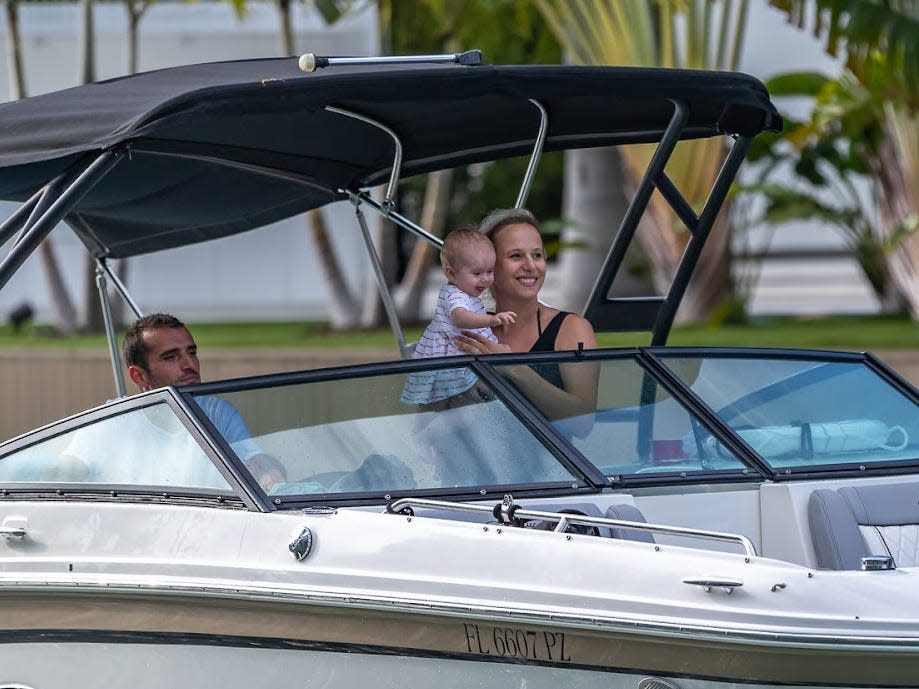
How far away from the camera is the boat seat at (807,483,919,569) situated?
388 cm

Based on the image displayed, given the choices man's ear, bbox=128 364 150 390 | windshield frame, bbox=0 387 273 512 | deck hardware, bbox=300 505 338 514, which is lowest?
deck hardware, bbox=300 505 338 514

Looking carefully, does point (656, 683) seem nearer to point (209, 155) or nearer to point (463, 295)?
point (463, 295)

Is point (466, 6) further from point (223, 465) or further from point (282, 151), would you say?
point (223, 465)

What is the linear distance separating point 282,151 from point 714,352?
1826mm

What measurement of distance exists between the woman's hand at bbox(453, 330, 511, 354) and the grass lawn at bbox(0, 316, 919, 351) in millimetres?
4914

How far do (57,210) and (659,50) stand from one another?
10.4m

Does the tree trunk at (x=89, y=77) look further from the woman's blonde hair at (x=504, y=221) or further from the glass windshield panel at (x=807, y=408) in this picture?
the glass windshield panel at (x=807, y=408)

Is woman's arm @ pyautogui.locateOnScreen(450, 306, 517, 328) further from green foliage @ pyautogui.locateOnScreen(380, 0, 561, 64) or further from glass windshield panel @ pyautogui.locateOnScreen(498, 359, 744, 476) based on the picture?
green foliage @ pyautogui.locateOnScreen(380, 0, 561, 64)

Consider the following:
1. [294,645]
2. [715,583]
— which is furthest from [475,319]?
[715,583]

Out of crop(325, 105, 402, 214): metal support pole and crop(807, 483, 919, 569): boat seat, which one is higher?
crop(325, 105, 402, 214): metal support pole

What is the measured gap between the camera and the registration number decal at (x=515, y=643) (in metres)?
3.17

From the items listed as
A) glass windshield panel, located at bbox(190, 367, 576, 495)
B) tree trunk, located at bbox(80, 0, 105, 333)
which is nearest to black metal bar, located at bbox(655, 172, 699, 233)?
glass windshield panel, located at bbox(190, 367, 576, 495)

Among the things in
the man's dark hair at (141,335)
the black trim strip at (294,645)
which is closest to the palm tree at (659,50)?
the man's dark hair at (141,335)

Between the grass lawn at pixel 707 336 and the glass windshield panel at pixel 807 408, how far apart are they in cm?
487
